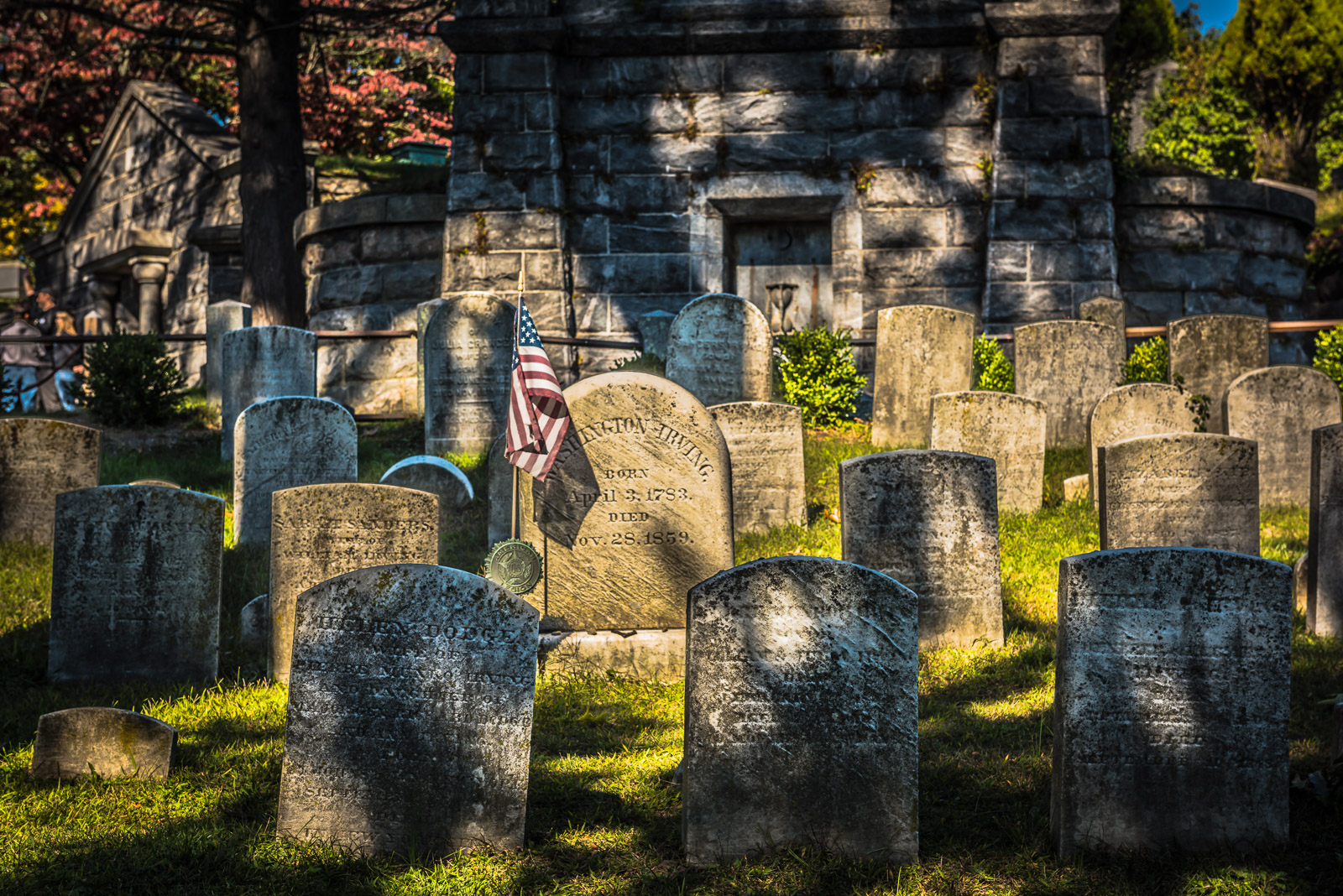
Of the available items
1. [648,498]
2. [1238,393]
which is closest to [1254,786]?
[648,498]

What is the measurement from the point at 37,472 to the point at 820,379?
6.40 meters

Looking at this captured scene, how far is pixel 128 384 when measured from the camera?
422 inches

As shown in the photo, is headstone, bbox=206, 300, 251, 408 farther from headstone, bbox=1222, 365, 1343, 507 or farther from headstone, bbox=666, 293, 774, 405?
headstone, bbox=1222, 365, 1343, 507

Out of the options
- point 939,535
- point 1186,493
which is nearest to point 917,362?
point 1186,493

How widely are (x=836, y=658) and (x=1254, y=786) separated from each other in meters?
1.36

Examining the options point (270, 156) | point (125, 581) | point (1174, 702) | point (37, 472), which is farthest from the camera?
point (270, 156)

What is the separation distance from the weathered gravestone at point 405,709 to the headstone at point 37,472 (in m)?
4.08

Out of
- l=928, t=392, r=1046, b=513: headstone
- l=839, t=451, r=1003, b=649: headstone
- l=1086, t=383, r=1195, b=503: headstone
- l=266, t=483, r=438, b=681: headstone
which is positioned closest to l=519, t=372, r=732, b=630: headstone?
l=266, t=483, r=438, b=681: headstone

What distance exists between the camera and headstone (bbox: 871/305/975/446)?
920cm

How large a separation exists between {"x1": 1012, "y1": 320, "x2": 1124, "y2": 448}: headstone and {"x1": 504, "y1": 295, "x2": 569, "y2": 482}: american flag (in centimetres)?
542

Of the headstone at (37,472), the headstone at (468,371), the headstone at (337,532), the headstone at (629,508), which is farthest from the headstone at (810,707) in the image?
the headstone at (468,371)

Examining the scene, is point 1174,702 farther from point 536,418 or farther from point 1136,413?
point 1136,413

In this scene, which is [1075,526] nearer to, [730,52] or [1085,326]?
[1085,326]

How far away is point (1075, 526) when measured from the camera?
717 centimetres
